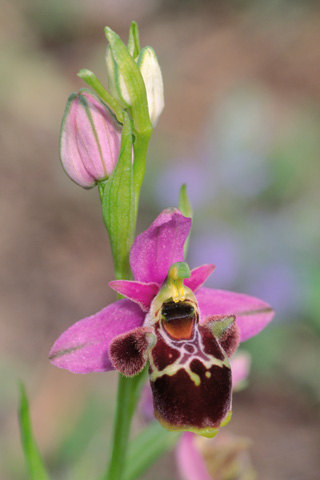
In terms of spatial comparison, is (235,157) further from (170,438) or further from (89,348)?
Answer: (89,348)

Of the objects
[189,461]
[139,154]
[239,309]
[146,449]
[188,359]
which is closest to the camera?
[188,359]

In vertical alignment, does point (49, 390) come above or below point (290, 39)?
below

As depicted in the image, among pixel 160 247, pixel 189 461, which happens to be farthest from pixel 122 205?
pixel 189 461

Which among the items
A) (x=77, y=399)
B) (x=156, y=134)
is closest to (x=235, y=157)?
(x=156, y=134)

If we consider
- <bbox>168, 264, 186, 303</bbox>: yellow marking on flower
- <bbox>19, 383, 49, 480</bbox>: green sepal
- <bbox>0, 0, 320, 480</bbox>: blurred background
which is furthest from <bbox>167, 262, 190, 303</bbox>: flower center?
<bbox>0, 0, 320, 480</bbox>: blurred background

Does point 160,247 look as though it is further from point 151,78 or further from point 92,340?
point 151,78

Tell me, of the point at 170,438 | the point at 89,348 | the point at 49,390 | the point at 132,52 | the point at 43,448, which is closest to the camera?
the point at 89,348
